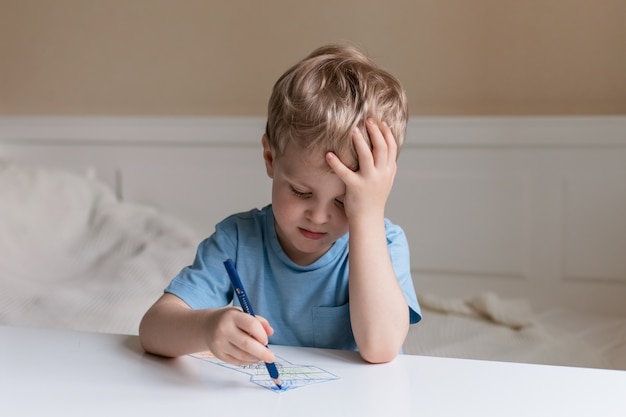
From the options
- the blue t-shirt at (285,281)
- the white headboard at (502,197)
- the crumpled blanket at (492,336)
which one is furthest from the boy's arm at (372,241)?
the white headboard at (502,197)

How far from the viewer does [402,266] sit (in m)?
1.11

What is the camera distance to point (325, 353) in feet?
2.97

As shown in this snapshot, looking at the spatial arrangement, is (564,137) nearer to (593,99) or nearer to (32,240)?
(593,99)

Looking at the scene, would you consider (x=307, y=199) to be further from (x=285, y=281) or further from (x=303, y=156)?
(x=285, y=281)

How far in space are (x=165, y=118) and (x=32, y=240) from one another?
0.57 metres

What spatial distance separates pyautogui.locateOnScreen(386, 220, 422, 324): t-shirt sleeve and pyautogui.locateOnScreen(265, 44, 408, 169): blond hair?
17 centimetres

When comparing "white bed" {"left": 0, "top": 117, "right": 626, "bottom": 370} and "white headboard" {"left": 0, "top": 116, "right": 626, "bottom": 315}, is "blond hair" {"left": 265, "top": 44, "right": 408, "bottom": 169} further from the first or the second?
"white headboard" {"left": 0, "top": 116, "right": 626, "bottom": 315}

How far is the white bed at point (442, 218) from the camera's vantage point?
2064 millimetres

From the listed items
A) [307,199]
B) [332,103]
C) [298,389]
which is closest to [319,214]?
[307,199]

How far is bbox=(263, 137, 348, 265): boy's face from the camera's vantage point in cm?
96

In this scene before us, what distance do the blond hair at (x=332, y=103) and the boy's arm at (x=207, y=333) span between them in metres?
0.23

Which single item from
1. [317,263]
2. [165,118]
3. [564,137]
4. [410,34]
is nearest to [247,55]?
[165,118]

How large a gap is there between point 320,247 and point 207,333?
9.1 inches

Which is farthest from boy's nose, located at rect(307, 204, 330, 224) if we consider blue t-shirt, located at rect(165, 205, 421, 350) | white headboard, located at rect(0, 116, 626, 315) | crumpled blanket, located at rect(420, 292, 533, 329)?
white headboard, located at rect(0, 116, 626, 315)
